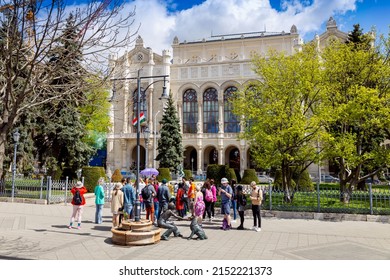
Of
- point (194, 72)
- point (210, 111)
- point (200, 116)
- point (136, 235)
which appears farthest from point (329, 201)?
point (194, 72)

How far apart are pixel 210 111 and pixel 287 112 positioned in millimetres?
34223

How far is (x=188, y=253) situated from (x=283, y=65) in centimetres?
1117

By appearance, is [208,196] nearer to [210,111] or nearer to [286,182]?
[286,182]

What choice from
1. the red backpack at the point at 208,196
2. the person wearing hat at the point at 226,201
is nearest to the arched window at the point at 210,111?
the red backpack at the point at 208,196

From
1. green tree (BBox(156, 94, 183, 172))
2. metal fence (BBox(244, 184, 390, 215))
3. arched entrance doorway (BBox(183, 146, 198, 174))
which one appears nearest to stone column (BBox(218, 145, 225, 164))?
arched entrance doorway (BBox(183, 146, 198, 174))

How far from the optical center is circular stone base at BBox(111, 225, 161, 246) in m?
7.73

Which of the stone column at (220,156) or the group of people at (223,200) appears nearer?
the group of people at (223,200)

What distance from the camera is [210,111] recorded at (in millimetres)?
48344

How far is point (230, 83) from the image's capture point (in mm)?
46094

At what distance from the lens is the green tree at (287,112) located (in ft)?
45.1

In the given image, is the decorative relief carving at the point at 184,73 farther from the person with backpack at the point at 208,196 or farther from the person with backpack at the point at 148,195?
the person with backpack at the point at 148,195

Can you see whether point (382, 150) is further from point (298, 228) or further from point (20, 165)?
point (20, 165)

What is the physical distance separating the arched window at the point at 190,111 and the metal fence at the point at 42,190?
32419mm

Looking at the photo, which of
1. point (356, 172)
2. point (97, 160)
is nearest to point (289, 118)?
point (356, 172)
